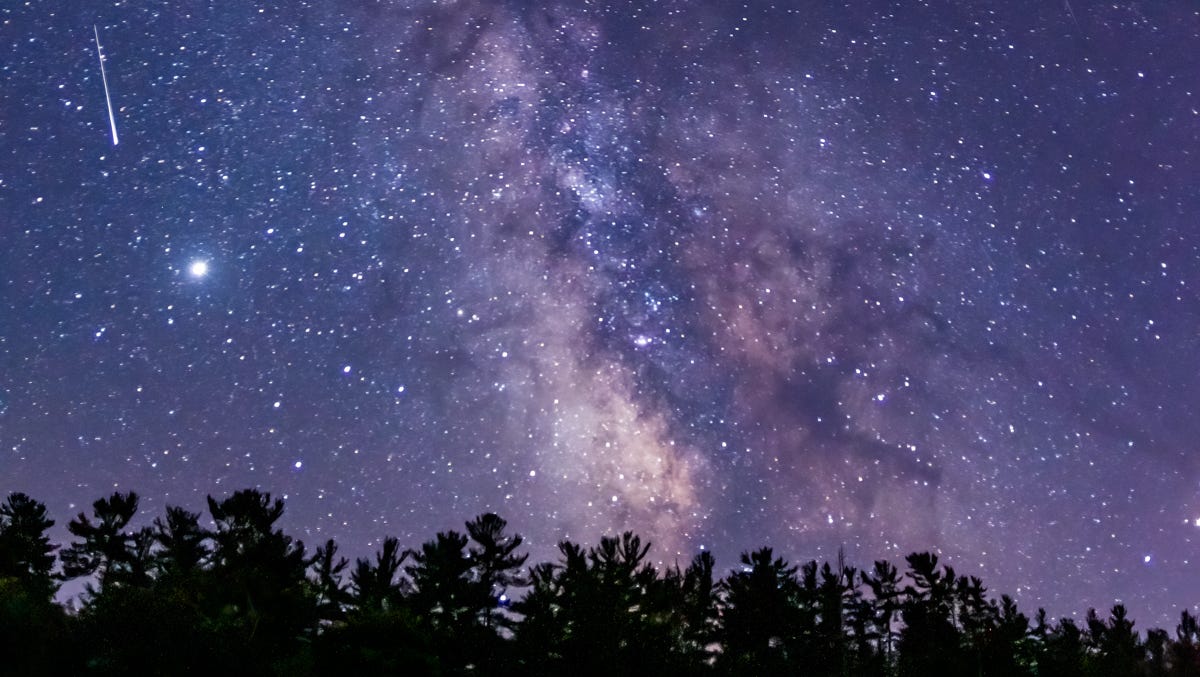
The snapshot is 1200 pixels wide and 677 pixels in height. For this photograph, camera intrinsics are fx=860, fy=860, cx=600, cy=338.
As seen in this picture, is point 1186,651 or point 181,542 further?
point 1186,651

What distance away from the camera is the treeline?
24906 millimetres

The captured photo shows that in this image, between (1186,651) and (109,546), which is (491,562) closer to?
(109,546)

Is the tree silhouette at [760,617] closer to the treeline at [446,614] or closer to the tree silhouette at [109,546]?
the treeline at [446,614]

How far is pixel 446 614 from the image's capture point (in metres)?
30.7

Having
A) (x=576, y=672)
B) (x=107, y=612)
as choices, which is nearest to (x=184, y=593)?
(x=107, y=612)

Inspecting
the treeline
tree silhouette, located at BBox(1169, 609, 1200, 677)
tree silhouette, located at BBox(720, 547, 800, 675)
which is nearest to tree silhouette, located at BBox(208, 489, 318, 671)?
the treeline

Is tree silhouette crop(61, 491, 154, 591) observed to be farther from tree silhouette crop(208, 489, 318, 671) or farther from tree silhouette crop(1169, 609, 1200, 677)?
tree silhouette crop(1169, 609, 1200, 677)

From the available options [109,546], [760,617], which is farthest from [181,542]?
[760,617]

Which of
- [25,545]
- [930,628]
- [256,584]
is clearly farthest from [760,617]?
[25,545]

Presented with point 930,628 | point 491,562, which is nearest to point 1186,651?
point 930,628

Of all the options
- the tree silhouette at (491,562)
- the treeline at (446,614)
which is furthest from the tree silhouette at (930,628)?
the tree silhouette at (491,562)

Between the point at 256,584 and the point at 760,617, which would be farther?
the point at 760,617

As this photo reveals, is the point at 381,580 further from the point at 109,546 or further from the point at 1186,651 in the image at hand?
the point at 1186,651

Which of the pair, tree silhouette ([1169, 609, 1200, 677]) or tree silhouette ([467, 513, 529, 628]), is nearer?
tree silhouette ([467, 513, 529, 628])
